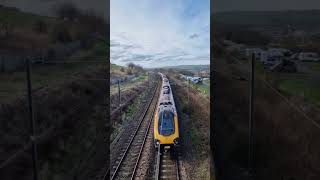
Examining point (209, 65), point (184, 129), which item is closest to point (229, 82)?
point (209, 65)

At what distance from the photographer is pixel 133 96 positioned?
8398mm

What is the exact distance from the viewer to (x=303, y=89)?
5613 mm

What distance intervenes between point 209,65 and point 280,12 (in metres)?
1.50

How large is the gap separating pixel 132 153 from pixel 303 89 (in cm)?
332

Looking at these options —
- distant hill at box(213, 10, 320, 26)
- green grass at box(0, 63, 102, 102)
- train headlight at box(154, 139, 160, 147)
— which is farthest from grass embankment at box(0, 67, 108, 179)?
distant hill at box(213, 10, 320, 26)

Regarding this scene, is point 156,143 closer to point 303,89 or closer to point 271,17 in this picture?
point 303,89

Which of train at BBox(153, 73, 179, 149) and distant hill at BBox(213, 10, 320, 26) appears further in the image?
train at BBox(153, 73, 179, 149)

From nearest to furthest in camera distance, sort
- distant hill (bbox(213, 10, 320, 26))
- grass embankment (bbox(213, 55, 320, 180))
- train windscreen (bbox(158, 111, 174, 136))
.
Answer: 1. grass embankment (bbox(213, 55, 320, 180))
2. distant hill (bbox(213, 10, 320, 26))
3. train windscreen (bbox(158, 111, 174, 136))

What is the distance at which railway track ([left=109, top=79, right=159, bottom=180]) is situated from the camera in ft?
20.5

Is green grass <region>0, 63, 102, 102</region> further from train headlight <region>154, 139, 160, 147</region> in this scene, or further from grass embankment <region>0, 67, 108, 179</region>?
train headlight <region>154, 139, 160, 147</region>

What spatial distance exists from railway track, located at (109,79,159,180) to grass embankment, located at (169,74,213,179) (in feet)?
2.59

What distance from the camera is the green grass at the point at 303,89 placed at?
217 inches

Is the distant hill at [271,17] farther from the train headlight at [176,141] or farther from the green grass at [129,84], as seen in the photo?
the train headlight at [176,141]

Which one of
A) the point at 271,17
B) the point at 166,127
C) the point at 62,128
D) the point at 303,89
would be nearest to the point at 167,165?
the point at 166,127
